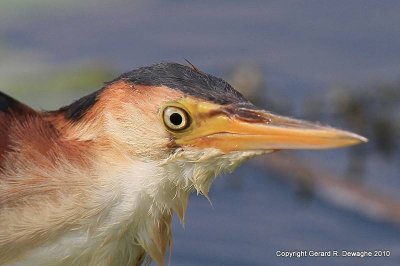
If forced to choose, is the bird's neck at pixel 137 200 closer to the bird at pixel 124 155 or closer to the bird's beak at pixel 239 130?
the bird at pixel 124 155

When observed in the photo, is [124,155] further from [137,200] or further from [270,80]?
[270,80]

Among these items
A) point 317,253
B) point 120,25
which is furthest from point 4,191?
point 120,25

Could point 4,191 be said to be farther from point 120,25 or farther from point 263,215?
point 120,25

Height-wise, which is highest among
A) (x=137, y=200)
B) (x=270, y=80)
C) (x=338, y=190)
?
(x=270, y=80)

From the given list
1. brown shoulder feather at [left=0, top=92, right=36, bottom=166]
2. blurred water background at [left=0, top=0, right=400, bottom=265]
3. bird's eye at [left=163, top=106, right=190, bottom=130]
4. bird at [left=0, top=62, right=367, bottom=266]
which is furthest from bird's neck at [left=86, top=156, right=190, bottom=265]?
blurred water background at [left=0, top=0, right=400, bottom=265]

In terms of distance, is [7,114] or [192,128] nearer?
[192,128]

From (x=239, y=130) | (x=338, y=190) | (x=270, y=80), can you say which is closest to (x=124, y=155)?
(x=239, y=130)
